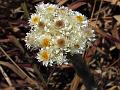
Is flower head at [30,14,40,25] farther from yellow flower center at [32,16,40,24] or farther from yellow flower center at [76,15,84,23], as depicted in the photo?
yellow flower center at [76,15,84,23]

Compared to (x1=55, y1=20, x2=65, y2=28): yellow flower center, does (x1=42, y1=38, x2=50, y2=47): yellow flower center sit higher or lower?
lower

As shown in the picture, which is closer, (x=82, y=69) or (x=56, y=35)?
(x=56, y=35)

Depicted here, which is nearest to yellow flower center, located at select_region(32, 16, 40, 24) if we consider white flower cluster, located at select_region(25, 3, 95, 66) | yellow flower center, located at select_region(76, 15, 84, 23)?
white flower cluster, located at select_region(25, 3, 95, 66)

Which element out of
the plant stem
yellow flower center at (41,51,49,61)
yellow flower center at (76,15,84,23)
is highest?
yellow flower center at (76,15,84,23)

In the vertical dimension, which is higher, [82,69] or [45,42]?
[45,42]

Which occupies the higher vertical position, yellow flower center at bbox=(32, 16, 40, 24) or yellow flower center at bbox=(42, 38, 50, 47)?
yellow flower center at bbox=(32, 16, 40, 24)

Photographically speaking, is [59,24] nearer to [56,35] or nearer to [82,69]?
[56,35]

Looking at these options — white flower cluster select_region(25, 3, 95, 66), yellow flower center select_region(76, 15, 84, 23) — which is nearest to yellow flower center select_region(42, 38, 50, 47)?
white flower cluster select_region(25, 3, 95, 66)

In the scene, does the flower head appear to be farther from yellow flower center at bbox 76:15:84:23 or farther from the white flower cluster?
yellow flower center at bbox 76:15:84:23

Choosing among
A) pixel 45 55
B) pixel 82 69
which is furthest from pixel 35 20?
pixel 82 69
